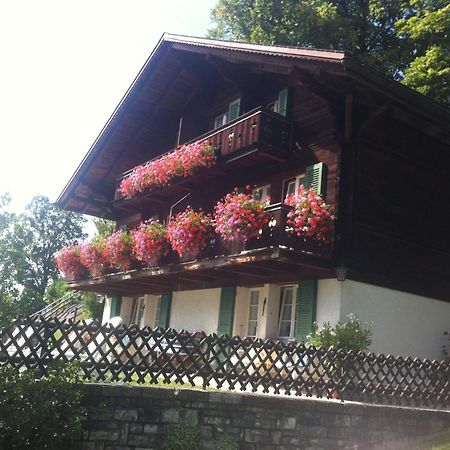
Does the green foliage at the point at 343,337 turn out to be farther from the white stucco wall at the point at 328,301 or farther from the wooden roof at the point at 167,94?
the wooden roof at the point at 167,94

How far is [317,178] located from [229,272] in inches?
118

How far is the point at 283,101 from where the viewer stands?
14.1 m

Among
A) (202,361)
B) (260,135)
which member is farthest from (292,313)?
(202,361)

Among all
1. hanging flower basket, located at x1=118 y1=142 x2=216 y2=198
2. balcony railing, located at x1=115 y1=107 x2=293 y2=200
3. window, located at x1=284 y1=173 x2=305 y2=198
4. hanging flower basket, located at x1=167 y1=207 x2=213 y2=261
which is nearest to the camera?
balcony railing, located at x1=115 y1=107 x2=293 y2=200

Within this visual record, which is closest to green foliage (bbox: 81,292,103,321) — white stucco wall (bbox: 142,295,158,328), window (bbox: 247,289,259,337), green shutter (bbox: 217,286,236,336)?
white stucco wall (bbox: 142,295,158,328)

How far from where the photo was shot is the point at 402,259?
12.9 meters

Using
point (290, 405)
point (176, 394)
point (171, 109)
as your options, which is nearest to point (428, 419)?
point (290, 405)

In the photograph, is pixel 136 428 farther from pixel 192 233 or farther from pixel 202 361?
pixel 192 233

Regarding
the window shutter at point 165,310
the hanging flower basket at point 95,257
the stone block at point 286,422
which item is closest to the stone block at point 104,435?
A: the stone block at point 286,422

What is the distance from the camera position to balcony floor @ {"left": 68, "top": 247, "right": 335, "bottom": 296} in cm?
1127

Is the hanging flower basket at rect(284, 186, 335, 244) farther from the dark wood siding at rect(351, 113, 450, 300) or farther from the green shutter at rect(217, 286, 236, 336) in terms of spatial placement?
the green shutter at rect(217, 286, 236, 336)

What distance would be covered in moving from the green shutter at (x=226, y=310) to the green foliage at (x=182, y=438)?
682 cm

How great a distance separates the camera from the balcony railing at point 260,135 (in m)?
12.8

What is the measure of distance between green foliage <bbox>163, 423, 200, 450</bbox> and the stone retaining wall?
86mm
